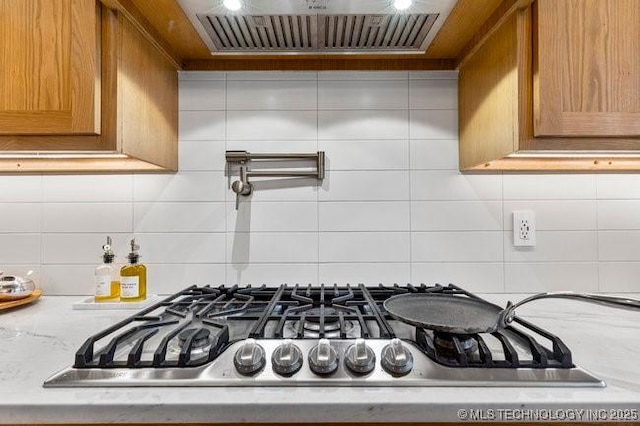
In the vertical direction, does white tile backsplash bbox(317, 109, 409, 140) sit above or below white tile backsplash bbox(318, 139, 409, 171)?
above

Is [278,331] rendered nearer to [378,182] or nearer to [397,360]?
[397,360]

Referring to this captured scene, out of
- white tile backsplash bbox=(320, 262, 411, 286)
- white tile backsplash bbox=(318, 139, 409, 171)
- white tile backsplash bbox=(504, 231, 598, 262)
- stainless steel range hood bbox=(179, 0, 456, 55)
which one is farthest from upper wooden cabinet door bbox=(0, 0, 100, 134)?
white tile backsplash bbox=(504, 231, 598, 262)

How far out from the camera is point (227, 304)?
0.88 m

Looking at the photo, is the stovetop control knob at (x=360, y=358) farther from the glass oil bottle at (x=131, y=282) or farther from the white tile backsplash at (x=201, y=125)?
the white tile backsplash at (x=201, y=125)

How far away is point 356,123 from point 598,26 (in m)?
0.66

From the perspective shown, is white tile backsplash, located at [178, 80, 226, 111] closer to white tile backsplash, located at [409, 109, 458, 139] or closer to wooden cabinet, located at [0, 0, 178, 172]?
wooden cabinet, located at [0, 0, 178, 172]

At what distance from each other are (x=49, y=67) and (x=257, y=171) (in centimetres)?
59

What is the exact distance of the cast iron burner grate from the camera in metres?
0.56

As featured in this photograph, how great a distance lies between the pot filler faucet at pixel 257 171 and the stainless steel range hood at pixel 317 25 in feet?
1.05

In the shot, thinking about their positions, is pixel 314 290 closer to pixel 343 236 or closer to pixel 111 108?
pixel 343 236

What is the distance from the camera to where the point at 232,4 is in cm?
85

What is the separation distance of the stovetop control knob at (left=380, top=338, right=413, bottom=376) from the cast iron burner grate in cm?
5

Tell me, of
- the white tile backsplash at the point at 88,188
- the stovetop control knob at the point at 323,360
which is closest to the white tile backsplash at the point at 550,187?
the stovetop control knob at the point at 323,360

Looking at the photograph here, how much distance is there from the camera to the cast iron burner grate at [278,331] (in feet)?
1.84
